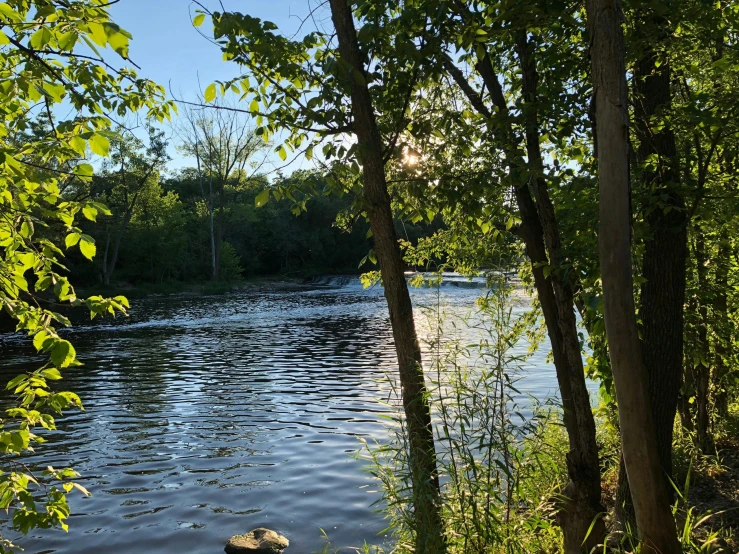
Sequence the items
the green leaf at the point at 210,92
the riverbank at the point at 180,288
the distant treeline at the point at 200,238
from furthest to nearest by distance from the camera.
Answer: the distant treeline at the point at 200,238, the riverbank at the point at 180,288, the green leaf at the point at 210,92

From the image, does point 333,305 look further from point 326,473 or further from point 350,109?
point 350,109

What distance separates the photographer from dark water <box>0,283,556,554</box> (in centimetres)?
658

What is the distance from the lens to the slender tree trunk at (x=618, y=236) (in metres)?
2.65

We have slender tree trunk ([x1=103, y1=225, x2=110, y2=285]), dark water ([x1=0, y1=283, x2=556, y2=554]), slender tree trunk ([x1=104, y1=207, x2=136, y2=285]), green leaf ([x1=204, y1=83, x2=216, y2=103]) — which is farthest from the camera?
slender tree trunk ([x1=103, y1=225, x2=110, y2=285])

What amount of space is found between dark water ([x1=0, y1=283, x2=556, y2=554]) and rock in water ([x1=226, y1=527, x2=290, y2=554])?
0.71ft

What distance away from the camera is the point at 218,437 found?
32.2 feet

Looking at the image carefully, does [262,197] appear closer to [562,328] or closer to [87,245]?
[87,245]

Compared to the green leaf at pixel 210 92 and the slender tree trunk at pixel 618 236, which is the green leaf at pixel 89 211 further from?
the slender tree trunk at pixel 618 236

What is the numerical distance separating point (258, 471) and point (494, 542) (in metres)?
5.15

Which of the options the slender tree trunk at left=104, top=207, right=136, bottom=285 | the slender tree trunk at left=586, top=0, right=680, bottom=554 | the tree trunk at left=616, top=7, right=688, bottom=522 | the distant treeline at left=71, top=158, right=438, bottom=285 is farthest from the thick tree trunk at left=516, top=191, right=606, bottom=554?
the slender tree trunk at left=104, top=207, right=136, bottom=285

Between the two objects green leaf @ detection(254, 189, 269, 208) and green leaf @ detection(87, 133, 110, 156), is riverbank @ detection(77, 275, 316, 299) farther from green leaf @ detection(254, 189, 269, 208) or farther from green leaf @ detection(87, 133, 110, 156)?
green leaf @ detection(87, 133, 110, 156)

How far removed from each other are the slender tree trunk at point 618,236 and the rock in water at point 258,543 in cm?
411

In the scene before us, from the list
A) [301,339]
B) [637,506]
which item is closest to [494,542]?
[637,506]

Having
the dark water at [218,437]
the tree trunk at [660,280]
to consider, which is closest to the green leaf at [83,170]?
the dark water at [218,437]
